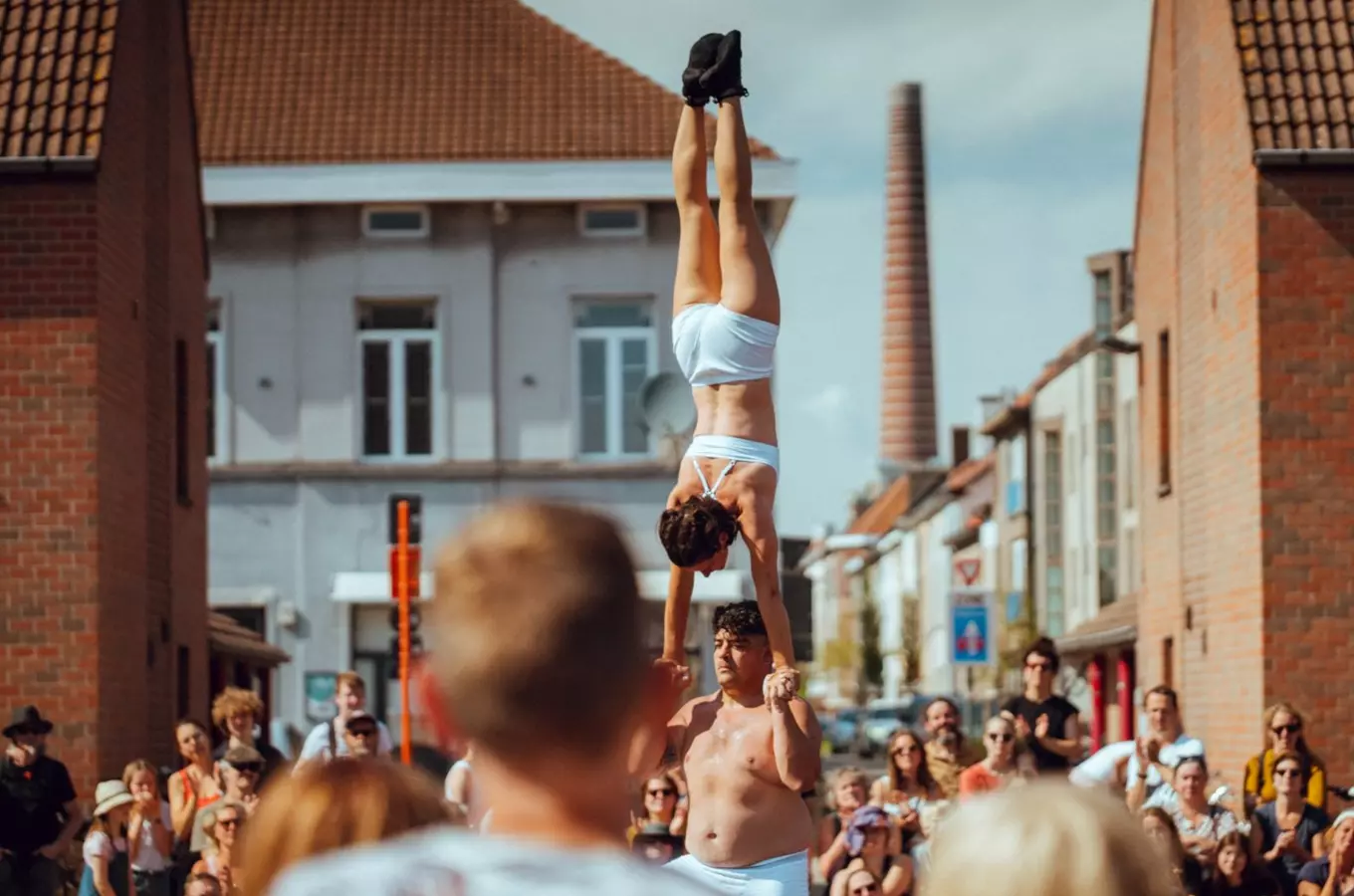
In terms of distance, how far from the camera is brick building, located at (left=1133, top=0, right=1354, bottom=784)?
19.4 m

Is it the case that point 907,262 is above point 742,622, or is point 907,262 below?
above

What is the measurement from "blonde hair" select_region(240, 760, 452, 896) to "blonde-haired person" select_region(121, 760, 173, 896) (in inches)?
442

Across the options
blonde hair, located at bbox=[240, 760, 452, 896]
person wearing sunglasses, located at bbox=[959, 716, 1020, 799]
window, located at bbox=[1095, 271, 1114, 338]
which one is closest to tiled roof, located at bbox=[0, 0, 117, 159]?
person wearing sunglasses, located at bbox=[959, 716, 1020, 799]

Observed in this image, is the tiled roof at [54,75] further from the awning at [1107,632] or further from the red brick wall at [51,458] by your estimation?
the awning at [1107,632]

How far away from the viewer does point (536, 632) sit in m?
2.96

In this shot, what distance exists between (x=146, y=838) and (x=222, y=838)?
199cm

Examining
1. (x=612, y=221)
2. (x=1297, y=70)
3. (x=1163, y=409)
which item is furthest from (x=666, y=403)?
(x=1297, y=70)

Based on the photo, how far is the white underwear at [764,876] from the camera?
8.94 metres

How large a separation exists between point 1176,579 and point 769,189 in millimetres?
13125

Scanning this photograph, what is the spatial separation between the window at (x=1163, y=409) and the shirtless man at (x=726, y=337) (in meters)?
17.1

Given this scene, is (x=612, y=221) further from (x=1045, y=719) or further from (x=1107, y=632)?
(x=1045, y=719)

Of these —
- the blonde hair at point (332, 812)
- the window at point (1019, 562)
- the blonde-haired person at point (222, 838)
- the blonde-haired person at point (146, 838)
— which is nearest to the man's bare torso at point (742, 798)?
the blonde-haired person at point (222, 838)

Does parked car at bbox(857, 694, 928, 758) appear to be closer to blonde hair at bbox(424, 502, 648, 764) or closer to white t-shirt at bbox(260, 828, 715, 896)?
blonde hair at bbox(424, 502, 648, 764)

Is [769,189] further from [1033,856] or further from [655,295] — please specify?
[1033,856]
